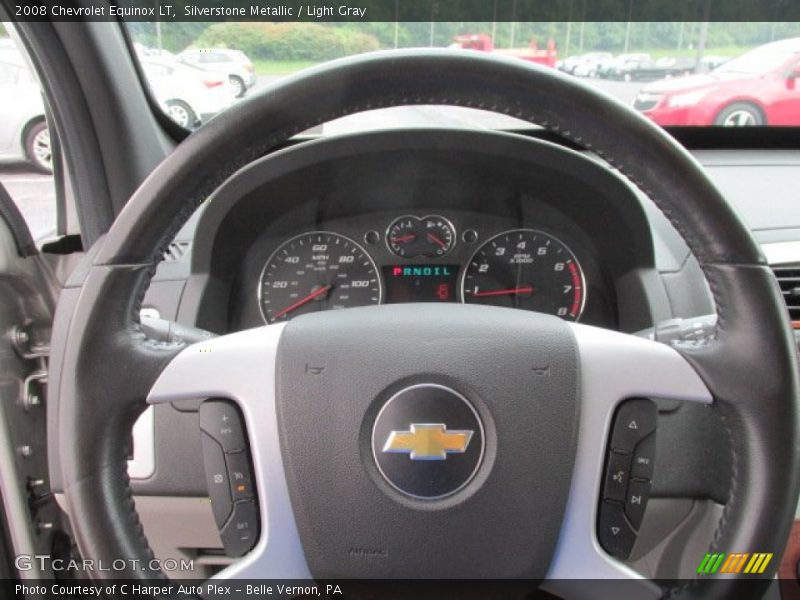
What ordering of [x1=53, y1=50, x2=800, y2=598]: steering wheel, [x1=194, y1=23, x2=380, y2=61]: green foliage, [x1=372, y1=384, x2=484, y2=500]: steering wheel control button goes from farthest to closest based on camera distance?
1. [x1=194, y1=23, x2=380, y2=61]: green foliage
2. [x1=372, y1=384, x2=484, y2=500]: steering wheel control button
3. [x1=53, y1=50, x2=800, y2=598]: steering wheel

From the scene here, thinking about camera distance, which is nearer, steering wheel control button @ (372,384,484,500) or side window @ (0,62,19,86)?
steering wheel control button @ (372,384,484,500)

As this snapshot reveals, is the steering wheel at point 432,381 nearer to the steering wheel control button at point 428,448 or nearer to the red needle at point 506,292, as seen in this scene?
the steering wheel control button at point 428,448

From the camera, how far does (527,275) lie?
6.60ft

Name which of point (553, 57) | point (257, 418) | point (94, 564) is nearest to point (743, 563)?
point (257, 418)

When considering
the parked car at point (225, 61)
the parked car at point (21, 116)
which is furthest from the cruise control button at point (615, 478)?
the parked car at point (21, 116)

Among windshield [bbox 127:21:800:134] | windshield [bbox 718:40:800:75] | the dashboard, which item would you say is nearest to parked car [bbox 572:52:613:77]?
windshield [bbox 127:21:800:134]

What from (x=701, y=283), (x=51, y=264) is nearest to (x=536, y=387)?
(x=701, y=283)

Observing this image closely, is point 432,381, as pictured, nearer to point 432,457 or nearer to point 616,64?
point 432,457

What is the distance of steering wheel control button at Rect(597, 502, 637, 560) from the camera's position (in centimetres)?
106

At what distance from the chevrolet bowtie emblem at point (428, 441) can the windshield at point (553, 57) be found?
0.77m

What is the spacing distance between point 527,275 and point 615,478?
3.27ft

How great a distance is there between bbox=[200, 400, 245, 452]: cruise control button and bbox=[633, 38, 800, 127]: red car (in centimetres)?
140

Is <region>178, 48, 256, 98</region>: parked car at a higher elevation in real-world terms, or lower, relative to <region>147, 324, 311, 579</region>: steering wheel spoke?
higher

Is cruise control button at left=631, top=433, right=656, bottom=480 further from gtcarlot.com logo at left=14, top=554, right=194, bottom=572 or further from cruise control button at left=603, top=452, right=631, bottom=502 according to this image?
gtcarlot.com logo at left=14, top=554, right=194, bottom=572
